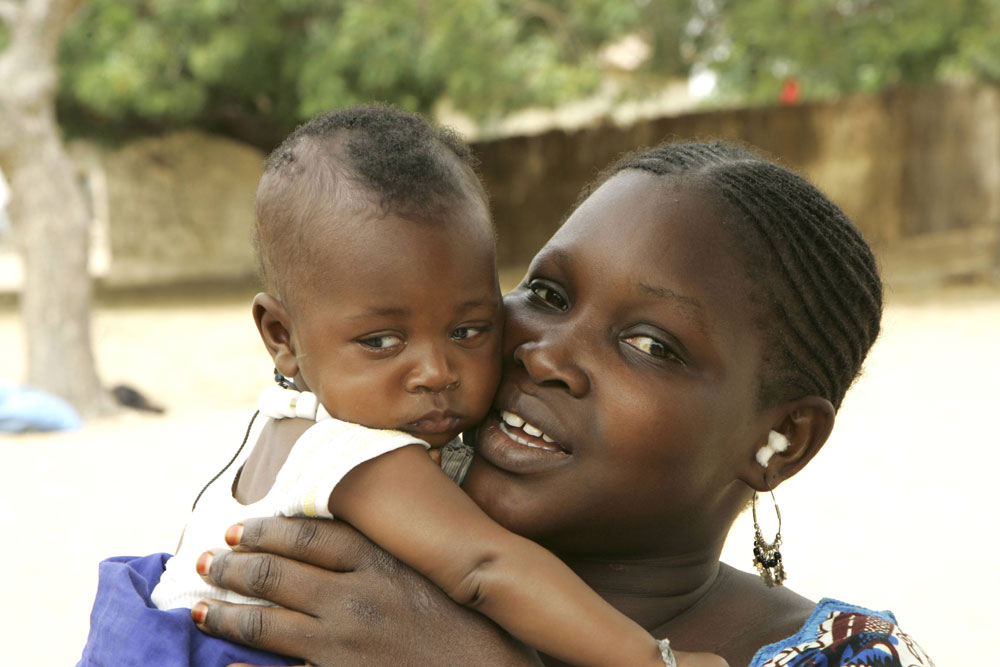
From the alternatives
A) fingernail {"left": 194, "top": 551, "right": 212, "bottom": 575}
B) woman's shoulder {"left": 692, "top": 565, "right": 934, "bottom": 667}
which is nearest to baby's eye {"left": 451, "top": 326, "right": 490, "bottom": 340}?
fingernail {"left": 194, "top": 551, "right": 212, "bottom": 575}

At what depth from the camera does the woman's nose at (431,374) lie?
1.87 meters

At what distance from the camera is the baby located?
5.57ft

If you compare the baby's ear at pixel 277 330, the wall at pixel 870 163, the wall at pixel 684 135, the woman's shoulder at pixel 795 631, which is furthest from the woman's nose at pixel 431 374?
the wall at pixel 684 135

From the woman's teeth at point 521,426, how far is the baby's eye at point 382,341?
223 millimetres

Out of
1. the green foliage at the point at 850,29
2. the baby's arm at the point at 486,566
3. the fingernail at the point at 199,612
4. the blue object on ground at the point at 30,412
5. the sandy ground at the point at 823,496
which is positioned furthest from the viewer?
the green foliage at the point at 850,29

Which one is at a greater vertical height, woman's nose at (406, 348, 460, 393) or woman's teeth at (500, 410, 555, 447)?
woman's nose at (406, 348, 460, 393)

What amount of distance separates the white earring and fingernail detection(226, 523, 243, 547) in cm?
90

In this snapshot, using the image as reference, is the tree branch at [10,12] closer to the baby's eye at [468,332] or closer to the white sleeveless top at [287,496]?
the white sleeveless top at [287,496]

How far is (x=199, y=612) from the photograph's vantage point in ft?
5.83

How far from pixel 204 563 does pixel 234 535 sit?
0.07 metres

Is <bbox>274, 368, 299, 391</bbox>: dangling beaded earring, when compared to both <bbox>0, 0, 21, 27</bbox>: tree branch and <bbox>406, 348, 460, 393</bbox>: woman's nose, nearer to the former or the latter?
<bbox>406, 348, 460, 393</bbox>: woman's nose

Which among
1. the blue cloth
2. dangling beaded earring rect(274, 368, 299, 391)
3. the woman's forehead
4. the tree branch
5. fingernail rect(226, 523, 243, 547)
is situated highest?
the tree branch

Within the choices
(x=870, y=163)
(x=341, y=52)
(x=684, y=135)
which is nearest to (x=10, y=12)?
(x=341, y=52)

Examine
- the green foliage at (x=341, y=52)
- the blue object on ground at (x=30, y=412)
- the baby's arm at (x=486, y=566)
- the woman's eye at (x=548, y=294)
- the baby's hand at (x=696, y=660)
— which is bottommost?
the blue object on ground at (x=30, y=412)
